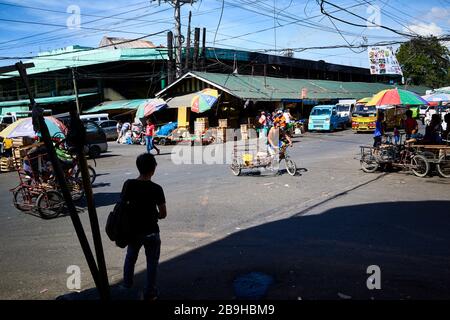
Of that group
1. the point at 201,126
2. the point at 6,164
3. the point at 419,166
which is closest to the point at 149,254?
the point at 419,166

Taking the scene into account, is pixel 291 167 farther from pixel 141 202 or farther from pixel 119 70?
pixel 119 70

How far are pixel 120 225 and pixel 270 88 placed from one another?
29.2 m

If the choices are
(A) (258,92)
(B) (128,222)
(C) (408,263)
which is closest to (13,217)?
(B) (128,222)

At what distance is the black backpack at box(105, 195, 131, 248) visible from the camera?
13.1 ft

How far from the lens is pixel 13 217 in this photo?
8570 millimetres

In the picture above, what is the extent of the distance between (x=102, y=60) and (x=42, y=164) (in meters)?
25.7

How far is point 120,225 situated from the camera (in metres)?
3.99

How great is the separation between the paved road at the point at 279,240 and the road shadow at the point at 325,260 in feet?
0.04

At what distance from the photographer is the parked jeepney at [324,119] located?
3067cm

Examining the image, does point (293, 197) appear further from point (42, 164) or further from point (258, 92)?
point (258, 92)

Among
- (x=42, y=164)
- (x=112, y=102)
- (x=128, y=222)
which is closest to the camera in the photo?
(x=128, y=222)

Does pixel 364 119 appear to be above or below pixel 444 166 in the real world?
above

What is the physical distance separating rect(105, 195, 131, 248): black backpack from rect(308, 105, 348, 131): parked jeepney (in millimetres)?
28078

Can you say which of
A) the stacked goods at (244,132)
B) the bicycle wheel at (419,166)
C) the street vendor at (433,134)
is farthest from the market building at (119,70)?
the bicycle wheel at (419,166)
